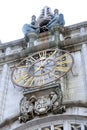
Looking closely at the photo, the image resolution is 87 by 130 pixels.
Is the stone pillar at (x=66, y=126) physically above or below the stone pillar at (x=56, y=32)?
below

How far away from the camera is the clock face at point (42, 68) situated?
16.5m

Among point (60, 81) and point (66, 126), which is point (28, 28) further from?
point (66, 126)

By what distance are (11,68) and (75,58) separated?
2.57 meters

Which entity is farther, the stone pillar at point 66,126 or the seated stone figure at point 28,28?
the seated stone figure at point 28,28

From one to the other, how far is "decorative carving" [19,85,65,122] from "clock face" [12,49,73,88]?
77 cm

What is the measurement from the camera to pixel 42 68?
17281 millimetres

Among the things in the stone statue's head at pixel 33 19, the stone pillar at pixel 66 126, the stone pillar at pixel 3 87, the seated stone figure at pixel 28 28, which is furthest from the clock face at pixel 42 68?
the stone statue's head at pixel 33 19

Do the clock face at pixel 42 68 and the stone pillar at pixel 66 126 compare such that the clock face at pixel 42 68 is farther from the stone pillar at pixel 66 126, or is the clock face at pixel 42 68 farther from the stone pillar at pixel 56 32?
the stone pillar at pixel 66 126

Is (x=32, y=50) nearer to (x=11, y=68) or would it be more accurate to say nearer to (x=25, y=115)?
(x=11, y=68)

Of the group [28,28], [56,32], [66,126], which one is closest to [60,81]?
[66,126]

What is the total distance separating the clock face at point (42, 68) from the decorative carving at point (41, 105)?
0.77 meters

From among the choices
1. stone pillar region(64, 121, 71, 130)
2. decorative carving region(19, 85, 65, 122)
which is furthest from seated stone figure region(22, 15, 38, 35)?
stone pillar region(64, 121, 71, 130)

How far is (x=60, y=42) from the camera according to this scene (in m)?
18.4

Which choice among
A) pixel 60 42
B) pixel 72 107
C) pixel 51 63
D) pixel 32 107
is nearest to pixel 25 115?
pixel 32 107
